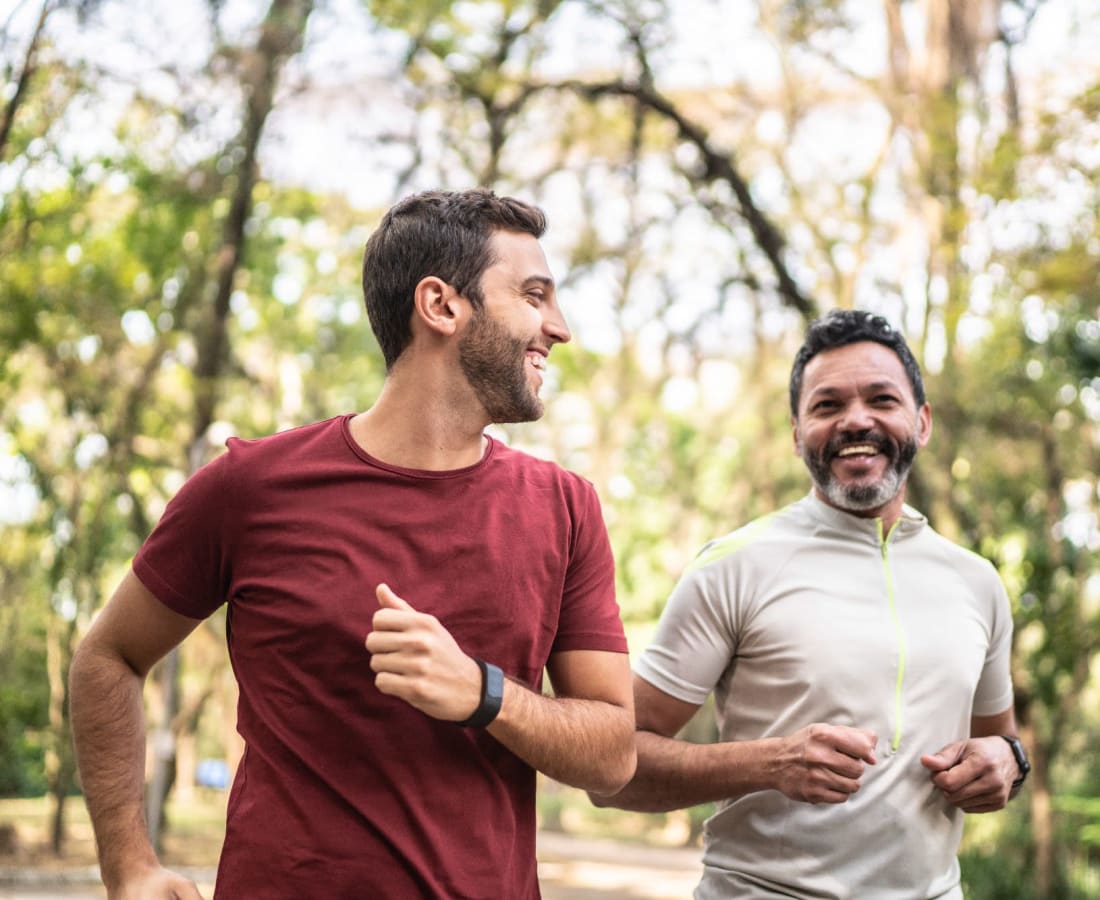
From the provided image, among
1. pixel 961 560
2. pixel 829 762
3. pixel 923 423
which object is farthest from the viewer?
pixel 923 423

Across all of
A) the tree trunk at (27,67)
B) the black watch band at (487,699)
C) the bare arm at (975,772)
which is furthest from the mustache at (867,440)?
A: the tree trunk at (27,67)

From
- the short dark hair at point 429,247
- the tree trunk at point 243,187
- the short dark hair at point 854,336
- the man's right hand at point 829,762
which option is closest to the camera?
the short dark hair at point 429,247

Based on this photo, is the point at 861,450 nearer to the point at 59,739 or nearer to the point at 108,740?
the point at 108,740

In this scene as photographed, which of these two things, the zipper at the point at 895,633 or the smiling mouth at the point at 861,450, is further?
the smiling mouth at the point at 861,450

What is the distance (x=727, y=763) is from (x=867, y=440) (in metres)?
0.84

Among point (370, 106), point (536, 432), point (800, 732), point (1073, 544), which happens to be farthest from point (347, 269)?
point (800, 732)

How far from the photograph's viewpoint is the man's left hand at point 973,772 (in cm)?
297

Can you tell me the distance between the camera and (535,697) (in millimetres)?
2254

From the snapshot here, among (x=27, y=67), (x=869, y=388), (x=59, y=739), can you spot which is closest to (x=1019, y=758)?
(x=869, y=388)

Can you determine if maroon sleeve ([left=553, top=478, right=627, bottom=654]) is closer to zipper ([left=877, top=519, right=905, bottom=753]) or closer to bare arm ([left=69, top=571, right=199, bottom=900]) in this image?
bare arm ([left=69, top=571, right=199, bottom=900])

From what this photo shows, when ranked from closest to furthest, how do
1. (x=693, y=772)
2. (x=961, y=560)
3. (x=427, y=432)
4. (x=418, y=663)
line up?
(x=418, y=663), (x=427, y=432), (x=693, y=772), (x=961, y=560)

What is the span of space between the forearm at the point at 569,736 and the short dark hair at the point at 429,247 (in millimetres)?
722

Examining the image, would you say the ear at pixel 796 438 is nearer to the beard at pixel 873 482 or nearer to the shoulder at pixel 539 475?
the beard at pixel 873 482

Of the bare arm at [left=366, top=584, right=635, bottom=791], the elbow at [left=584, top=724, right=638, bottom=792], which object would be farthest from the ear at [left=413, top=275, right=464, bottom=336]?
the elbow at [left=584, top=724, right=638, bottom=792]
